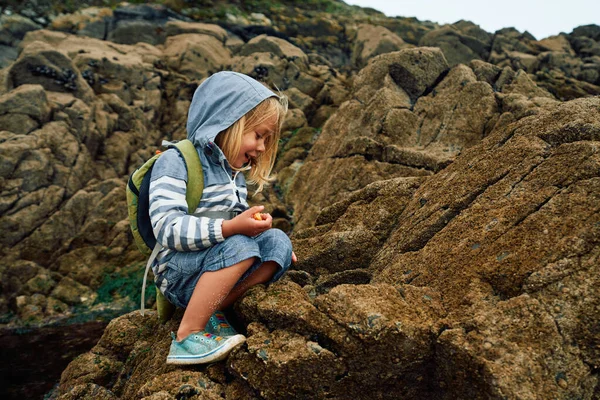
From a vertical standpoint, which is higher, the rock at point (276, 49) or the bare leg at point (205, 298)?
the rock at point (276, 49)

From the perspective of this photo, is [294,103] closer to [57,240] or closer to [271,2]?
[57,240]

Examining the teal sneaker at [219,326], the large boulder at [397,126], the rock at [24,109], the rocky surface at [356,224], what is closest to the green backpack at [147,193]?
the teal sneaker at [219,326]

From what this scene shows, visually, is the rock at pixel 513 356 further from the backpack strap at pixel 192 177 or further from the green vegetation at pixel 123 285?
the green vegetation at pixel 123 285

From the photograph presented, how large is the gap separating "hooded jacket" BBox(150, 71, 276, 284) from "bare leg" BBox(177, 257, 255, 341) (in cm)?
34

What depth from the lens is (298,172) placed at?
15852 mm

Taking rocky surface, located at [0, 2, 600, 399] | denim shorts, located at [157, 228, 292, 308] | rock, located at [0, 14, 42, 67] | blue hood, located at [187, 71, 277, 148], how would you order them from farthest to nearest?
1. rock, located at [0, 14, 42, 67]
2. blue hood, located at [187, 71, 277, 148]
3. denim shorts, located at [157, 228, 292, 308]
4. rocky surface, located at [0, 2, 600, 399]

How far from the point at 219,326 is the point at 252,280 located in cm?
67

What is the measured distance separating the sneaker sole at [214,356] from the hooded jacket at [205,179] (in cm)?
99

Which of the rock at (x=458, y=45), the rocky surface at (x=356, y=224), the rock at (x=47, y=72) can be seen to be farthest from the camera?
the rock at (x=458, y=45)

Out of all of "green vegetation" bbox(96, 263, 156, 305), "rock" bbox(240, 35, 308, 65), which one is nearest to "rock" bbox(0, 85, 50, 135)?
"green vegetation" bbox(96, 263, 156, 305)

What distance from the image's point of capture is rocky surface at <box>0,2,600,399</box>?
155 inches

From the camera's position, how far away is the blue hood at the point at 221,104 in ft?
16.6

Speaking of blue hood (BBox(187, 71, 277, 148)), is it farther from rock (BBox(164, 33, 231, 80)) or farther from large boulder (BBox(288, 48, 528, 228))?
rock (BBox(164, 33, 231, 80))

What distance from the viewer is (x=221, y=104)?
513cm
